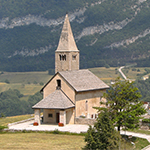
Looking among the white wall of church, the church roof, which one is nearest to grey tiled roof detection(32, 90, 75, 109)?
the white wall of church

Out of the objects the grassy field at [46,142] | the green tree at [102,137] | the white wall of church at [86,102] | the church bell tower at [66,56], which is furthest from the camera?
the church bell tower at [66,56]

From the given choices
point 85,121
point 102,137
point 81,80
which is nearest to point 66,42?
point 81,80

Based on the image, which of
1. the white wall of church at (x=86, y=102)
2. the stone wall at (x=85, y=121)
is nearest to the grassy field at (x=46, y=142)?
the stone wall at (x=85, y=121)

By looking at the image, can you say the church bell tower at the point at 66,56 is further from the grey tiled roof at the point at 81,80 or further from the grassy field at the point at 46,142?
the grassy field at the point at 46,142

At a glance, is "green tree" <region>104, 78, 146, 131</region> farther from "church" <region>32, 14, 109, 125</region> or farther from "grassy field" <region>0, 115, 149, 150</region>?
"church" <region>32, 14, 109, 125</region>

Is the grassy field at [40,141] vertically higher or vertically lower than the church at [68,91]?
lower

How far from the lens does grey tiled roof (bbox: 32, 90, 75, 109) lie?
5647 cm

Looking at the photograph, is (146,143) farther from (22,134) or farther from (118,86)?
(22,134)

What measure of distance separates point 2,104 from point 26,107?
11.9 meters

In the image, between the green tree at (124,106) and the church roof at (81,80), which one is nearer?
the green tree at (124,106)

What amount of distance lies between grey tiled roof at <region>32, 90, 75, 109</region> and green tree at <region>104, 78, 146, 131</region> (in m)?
10.3

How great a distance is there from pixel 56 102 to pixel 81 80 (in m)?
6.75

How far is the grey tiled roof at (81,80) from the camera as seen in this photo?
197 ft

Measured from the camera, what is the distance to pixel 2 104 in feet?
623
